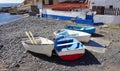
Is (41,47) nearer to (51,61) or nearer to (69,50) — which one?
(51,61)

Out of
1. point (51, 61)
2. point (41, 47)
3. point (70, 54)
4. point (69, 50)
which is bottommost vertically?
point (51, 61)

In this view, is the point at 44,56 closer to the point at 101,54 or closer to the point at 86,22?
the point at 101,54

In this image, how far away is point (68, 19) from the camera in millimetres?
30016

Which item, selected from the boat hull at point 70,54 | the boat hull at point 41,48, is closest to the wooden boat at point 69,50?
the boat hull at point 70,54

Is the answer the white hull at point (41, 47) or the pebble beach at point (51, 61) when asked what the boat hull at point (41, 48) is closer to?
the white hull at point (41, 47)

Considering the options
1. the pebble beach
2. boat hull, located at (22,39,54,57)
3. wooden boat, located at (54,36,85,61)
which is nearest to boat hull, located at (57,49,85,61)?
wooden boat, located at (54,36,85,61)

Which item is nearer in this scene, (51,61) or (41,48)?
(51,61)

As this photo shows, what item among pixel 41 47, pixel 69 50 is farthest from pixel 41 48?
pixel 69 50

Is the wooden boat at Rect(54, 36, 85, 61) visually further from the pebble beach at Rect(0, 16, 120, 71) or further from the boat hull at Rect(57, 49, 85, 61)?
the pebble beach at Rect(0, 16, 120, 71)

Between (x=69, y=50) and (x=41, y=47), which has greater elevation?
(x=41, y=47)

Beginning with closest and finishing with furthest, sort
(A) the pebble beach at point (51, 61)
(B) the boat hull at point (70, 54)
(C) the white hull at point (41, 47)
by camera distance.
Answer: (A) the pebble beach at point (51, 61) → (B) the boat hull at point (70, 54) → (C) the white hull at point (41, 47)

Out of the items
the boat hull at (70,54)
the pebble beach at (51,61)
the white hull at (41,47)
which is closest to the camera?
the pebble beach at (51,61)

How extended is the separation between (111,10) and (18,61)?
16573mm

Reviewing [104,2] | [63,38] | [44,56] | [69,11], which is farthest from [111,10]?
[44,56]
